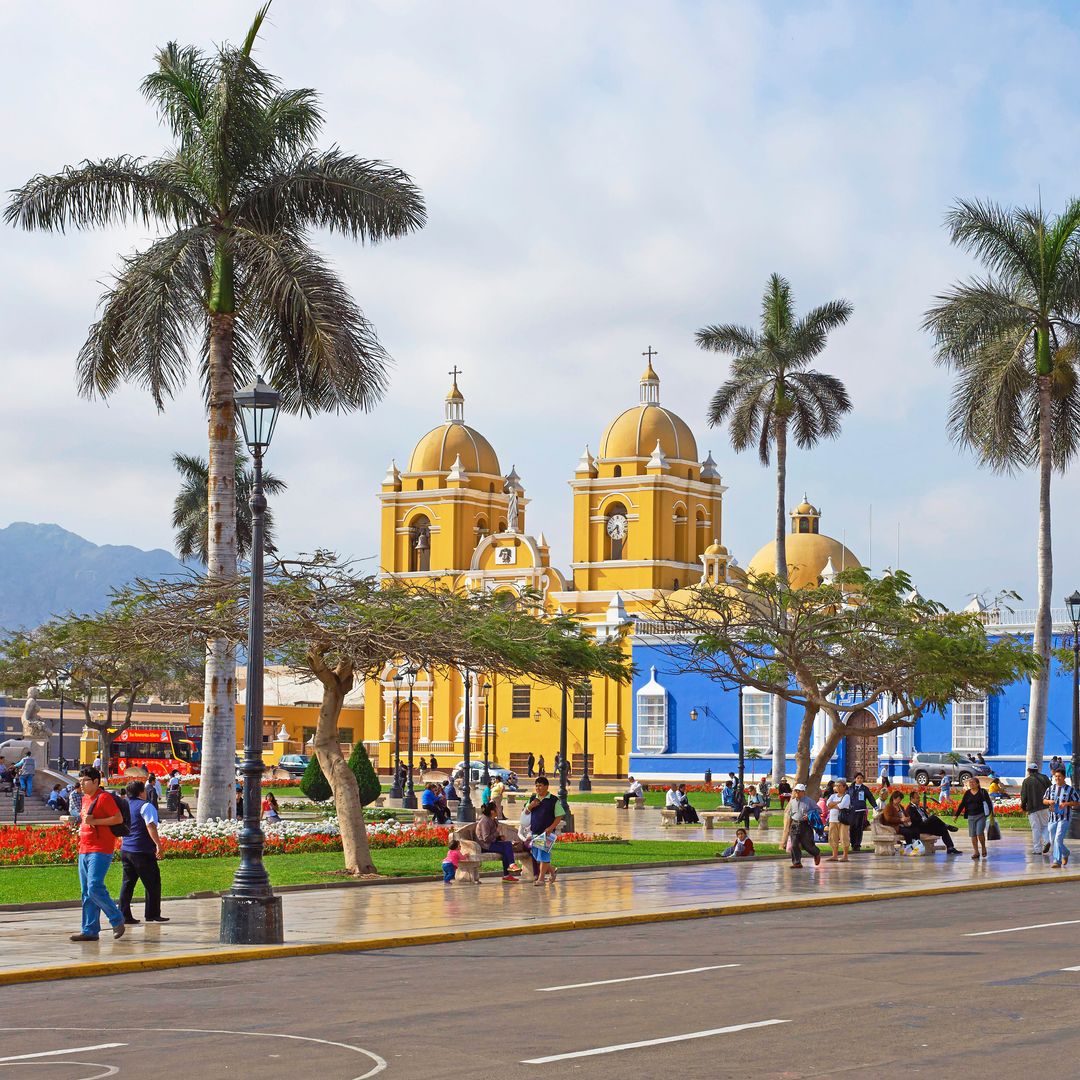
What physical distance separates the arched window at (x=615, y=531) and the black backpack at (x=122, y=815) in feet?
195

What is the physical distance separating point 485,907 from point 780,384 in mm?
26661

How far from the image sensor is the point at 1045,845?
2731 centimetres

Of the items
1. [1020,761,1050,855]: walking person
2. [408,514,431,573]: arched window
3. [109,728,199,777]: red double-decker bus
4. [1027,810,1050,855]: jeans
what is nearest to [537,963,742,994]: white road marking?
[1020,761,1050,855]: walking person

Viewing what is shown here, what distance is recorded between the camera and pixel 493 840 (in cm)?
2180

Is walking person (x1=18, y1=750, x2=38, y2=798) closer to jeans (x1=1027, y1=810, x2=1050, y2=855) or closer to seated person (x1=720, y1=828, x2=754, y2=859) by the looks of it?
seated person (x1=720, y1=828, x2=754, y2=859)

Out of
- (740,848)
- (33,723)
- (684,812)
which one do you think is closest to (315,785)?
(684,812)

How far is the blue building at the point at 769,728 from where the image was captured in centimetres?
5478

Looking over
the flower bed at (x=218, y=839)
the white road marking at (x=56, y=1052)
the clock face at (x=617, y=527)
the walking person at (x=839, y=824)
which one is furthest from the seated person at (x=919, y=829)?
the clock face at (x=617, y=527)

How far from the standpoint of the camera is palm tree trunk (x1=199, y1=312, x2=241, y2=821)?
971 inches

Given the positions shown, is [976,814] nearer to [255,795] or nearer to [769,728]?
[255,795]

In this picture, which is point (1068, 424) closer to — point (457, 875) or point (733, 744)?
point (457, 875)

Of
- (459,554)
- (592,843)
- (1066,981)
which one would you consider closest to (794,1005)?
(1066,981)

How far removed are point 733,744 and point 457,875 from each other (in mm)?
41571

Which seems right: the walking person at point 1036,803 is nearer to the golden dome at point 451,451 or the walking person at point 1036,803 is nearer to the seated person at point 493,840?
the seated person at point 493,840
